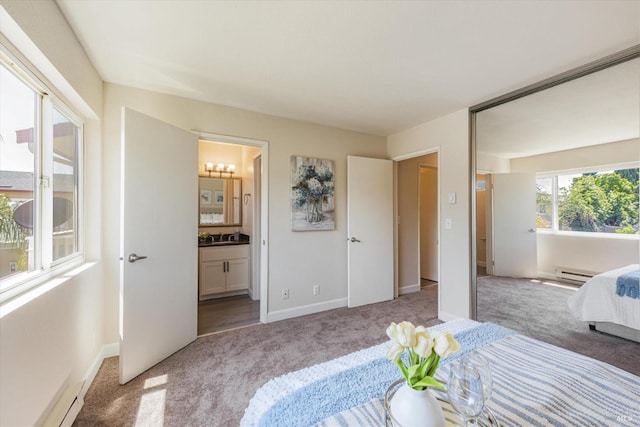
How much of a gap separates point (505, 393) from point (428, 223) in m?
4.24

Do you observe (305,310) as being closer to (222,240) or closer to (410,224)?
(222,240)

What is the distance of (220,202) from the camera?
4336mm

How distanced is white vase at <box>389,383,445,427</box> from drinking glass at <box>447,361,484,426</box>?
Result: 8 centimetres

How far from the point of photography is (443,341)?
2.28ft

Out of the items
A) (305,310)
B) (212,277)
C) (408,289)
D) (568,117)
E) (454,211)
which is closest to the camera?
(568,117)

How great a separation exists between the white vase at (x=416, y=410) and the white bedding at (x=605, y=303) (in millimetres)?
2193

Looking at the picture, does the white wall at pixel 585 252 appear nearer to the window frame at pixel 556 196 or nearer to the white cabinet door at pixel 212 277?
the window frame at pixel 556 196

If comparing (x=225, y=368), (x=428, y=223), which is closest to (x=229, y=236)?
(x=225, y=368)

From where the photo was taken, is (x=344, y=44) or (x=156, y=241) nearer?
(x=344, y=44)

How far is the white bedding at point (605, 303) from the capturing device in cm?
184

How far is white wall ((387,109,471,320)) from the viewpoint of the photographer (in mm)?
2791

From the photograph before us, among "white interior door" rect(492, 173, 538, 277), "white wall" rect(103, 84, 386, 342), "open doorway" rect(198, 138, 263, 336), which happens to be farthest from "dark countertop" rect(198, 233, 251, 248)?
"white interior door" rect(492, 173, 538, 277)

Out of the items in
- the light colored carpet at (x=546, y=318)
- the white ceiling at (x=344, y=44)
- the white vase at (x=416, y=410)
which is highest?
the white ceiling at (x=344, y=44)

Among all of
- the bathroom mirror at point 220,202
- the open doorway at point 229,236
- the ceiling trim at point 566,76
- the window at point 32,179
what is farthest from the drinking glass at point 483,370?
the bathroom mirror at point 220,202
